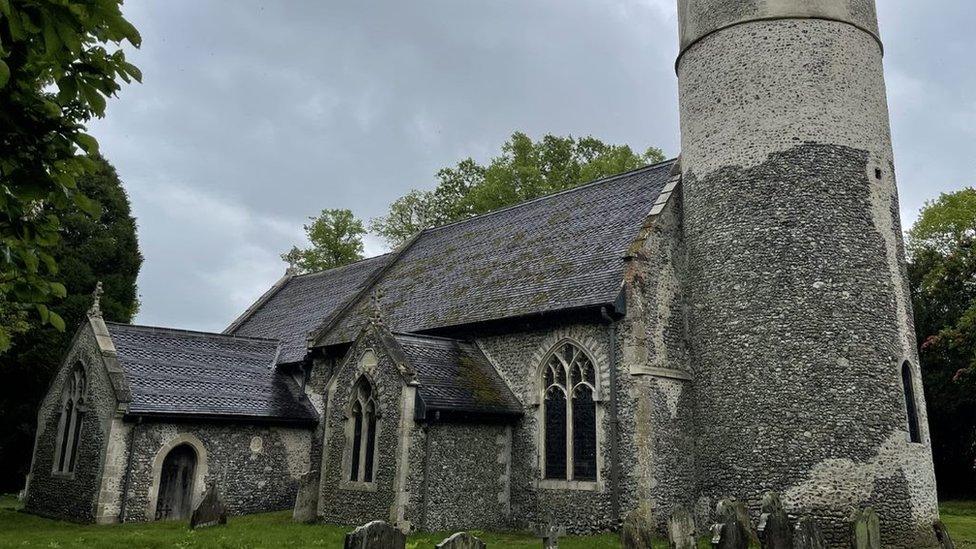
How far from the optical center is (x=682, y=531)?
1139cm

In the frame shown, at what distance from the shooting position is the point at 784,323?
575 inches

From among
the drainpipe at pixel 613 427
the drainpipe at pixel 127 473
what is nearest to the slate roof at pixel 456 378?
the drainpipe at pixel 613 427

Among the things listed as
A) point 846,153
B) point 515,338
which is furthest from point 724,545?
point 846,153

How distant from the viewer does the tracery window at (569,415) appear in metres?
15.4

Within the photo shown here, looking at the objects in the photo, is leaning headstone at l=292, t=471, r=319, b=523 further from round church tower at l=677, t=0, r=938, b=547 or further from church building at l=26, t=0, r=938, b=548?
round church tower at l=677, t=0, r=938, b=547

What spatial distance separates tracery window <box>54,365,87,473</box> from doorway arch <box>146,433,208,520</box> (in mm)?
2564

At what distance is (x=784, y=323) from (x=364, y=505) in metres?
9.37

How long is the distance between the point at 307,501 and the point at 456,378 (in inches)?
178

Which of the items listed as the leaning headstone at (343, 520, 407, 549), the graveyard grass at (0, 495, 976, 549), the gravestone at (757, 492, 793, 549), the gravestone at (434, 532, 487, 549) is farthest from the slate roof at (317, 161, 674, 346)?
the leaning headstone at (343, 520, 407, 549)

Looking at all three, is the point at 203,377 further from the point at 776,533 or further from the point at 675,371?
the point at 776,533

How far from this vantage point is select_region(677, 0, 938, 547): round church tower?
1387 cm

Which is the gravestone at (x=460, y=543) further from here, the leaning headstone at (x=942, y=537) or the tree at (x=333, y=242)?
the tree at (x=333, y=242)

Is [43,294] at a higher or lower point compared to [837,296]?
lower

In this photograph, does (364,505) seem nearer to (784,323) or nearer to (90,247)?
(784,323)
